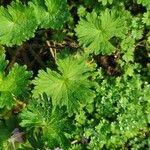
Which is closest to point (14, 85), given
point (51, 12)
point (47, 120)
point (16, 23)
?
point (47, 120)

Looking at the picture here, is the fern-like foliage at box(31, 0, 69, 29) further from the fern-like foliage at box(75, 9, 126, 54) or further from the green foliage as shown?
the fern-like foliage at box(75, 9, 126, 54)

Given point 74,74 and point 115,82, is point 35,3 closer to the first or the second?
point 74,74

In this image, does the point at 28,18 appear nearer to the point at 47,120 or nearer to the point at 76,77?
the point at 76,77

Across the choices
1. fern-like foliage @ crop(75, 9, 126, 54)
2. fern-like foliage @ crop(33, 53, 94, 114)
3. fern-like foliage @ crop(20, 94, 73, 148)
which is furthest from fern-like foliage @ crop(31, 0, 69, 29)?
fern-like foliage @ crop(20, 94, 73, 148)

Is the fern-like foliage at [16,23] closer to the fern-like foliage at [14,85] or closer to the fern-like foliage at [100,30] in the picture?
the fern-like foliage at [14,85]

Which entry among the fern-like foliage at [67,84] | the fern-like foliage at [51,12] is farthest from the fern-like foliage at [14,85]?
the fern-like foliage at [51,12]

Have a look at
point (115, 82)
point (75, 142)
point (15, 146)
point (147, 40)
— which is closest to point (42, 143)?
point (15, 146)
